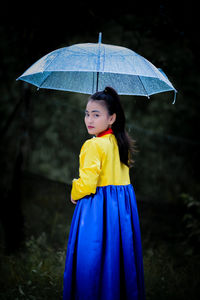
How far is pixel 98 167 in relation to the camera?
209 cm

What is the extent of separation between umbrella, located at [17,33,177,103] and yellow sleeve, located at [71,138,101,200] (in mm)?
531

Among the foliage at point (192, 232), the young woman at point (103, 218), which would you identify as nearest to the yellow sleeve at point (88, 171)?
the young woman at point (103, 218)

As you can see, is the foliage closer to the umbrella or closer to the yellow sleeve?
the umbrella

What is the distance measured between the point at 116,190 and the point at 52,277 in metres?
1.51

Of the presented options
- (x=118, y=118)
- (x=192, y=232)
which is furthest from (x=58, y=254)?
(x=118, y=118)

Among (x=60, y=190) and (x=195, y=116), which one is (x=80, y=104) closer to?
(x=60, y=190)

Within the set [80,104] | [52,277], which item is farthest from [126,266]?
[80,104]

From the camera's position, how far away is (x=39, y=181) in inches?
176

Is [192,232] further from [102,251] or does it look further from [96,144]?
[96,144]

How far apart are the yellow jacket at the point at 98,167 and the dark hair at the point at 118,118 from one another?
0.13 ft

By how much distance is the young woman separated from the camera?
6.95 feet

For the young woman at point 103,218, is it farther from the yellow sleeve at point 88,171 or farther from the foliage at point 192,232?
the foliage at point 192,232

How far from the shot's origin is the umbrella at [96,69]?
6.82ft

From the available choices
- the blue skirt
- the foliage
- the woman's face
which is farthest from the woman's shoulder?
the foliage
